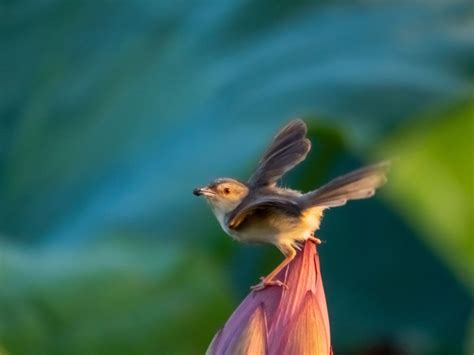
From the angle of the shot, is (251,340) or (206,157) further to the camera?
(206,157)

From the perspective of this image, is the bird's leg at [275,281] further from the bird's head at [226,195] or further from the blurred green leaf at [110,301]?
the blurred green leaf at [110,301]

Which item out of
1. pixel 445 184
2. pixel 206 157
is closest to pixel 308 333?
pixel 206 157

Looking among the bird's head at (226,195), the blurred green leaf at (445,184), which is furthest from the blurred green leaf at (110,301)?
the bird's head at (226,195)

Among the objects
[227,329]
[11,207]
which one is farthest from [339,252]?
[227,329]

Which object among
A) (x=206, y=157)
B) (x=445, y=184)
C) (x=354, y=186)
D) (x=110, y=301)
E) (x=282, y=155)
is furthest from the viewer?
(x=445, y=184)

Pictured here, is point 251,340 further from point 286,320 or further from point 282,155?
point 282,155

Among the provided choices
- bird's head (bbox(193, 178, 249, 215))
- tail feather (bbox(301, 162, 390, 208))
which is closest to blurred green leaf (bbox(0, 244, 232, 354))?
bird's head (bbox(193, 178, 249, 215))
